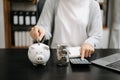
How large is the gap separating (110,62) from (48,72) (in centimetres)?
35

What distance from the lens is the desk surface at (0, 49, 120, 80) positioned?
896 millimetres

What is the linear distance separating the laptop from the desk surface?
0.03m

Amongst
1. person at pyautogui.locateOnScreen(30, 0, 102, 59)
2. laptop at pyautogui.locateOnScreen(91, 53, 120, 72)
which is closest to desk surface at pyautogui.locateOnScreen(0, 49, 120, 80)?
laptop at pyautogui.locateOnScreen(91, 53, 120, 72)

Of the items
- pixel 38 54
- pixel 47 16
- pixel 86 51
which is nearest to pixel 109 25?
pixel 47 16

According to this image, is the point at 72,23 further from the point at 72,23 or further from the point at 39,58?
→ the point at 39,58

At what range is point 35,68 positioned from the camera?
1.01 metres

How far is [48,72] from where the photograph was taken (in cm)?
96

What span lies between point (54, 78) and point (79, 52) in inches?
15.3

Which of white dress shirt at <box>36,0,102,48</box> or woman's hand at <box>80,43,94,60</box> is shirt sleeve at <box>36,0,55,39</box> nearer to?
white dress shirt at <box>36,0,102,48</box>

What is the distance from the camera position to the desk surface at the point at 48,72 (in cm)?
90

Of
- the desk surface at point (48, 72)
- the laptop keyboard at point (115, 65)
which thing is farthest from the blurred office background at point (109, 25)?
the laptop keyboard at point (115, 65)

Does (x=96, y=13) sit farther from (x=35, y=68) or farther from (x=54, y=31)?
(x=35, y=68)

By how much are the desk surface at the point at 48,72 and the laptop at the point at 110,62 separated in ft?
0.09

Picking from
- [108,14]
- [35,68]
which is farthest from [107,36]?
[35,68]
